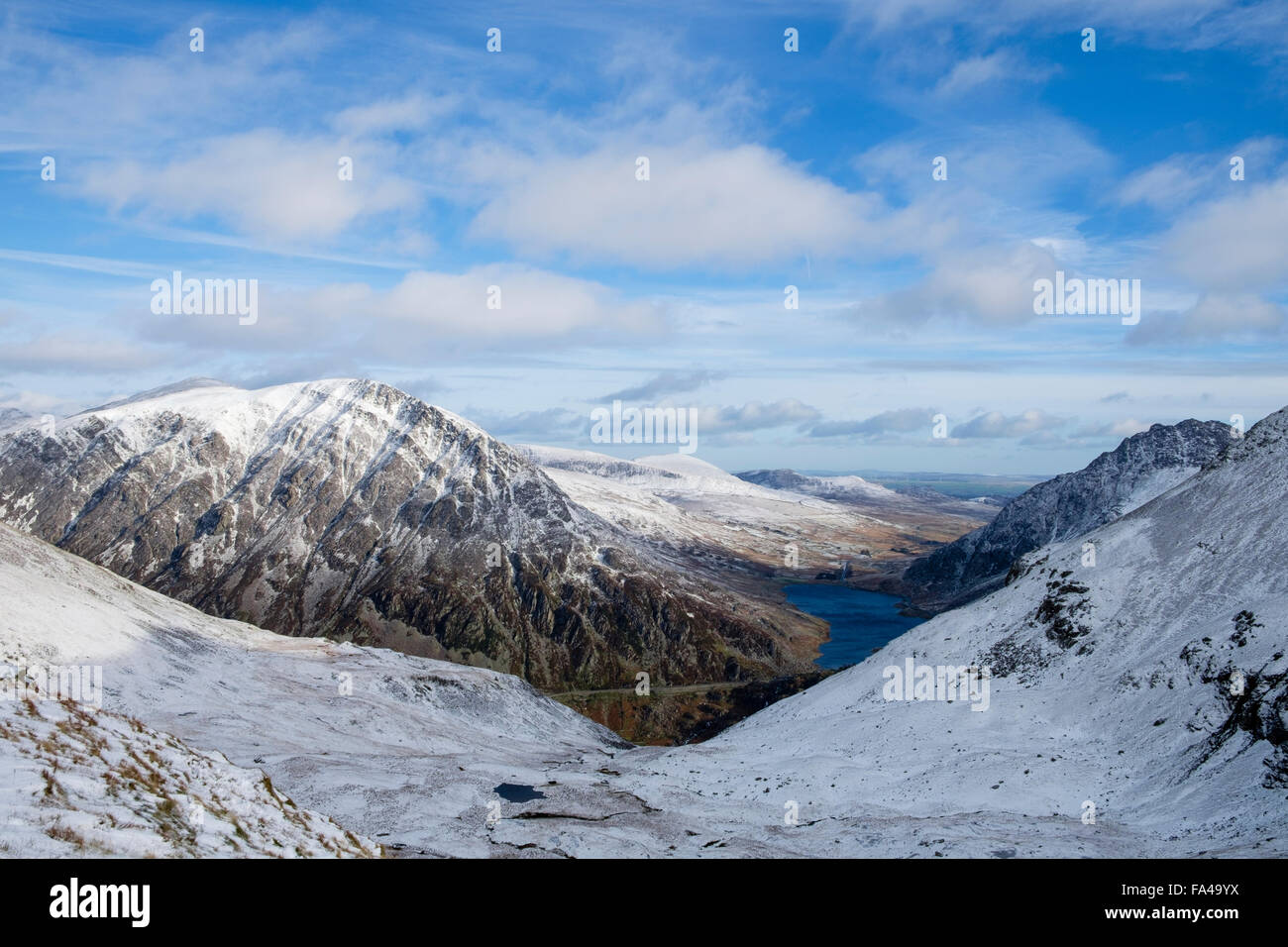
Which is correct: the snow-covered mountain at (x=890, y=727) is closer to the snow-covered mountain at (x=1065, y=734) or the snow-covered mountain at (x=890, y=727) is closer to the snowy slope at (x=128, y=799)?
the snow-covered mountain at (x=1065, y=734)

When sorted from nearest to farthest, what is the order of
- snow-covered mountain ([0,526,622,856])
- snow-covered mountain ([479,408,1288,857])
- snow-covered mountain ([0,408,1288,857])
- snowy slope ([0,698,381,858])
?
snowy slope ([0,698,381,858]) < snow-covered mountain ([0,526,622,856]) < snow-covered mountain ([479,408,1288,857]) < snow-covered mountain ([0,408,1288,857])

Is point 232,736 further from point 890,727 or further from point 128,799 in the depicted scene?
point 890,727

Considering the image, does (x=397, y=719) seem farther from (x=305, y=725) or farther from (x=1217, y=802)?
(x=1217, y=802)

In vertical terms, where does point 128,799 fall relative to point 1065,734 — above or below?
above

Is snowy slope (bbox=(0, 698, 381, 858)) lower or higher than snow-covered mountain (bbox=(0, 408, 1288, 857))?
higher

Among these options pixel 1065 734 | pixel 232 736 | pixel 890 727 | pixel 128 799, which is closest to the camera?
pixel 128 799

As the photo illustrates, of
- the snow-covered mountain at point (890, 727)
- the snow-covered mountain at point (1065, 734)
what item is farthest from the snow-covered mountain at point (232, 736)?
the snow-covered mountain at point (1065, 734)

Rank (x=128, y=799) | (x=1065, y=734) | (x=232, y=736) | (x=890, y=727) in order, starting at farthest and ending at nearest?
(x=890, y=727) < (x=232, y=736) < (x=1065, y=734) < (x=128, y=799)

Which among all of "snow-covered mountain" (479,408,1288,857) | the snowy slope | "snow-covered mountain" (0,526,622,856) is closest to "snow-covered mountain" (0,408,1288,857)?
"snow-covered mountain" (479,408,1288,857)

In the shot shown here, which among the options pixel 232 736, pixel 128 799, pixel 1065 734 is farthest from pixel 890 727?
pixel 128 799

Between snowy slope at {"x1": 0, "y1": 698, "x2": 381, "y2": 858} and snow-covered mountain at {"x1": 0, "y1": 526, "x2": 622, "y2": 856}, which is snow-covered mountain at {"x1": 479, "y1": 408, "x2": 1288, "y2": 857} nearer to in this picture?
snow-covered mountain at {"x1": 0, "y1": 526, "x2": 622, "y2": 856}

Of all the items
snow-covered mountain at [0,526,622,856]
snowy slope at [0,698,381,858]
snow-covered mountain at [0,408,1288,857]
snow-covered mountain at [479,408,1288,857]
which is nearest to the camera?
snowy slope at [0,698,381,858]
